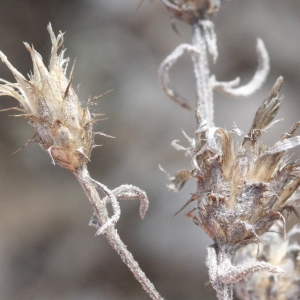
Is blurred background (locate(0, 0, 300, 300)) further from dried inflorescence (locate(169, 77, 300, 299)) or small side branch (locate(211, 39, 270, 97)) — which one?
dried inflorescence (locate(169, 77, 300, 299))

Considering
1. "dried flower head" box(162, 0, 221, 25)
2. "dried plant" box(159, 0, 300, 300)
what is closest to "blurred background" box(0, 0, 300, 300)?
"dried flower head" box(162, 0, 221, 25)

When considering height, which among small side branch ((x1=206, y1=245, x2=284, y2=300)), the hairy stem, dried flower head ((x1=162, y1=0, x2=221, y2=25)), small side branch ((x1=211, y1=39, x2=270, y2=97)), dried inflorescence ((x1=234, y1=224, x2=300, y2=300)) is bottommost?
dried inflorescence ((x1=234, y1=224, x2=300, y2=300))

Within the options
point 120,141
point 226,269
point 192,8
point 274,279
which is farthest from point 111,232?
point 120,141

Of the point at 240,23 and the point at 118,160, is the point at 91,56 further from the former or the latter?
the point at 240,23

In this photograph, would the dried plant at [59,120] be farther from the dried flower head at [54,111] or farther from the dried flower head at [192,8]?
the dried flower head at [192,8]

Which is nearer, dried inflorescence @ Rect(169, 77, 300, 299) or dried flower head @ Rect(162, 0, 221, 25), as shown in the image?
dried inflorescence @ Rect(169, 77, 300, 299)

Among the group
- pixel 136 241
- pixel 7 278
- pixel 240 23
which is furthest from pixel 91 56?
pixel 7 278
